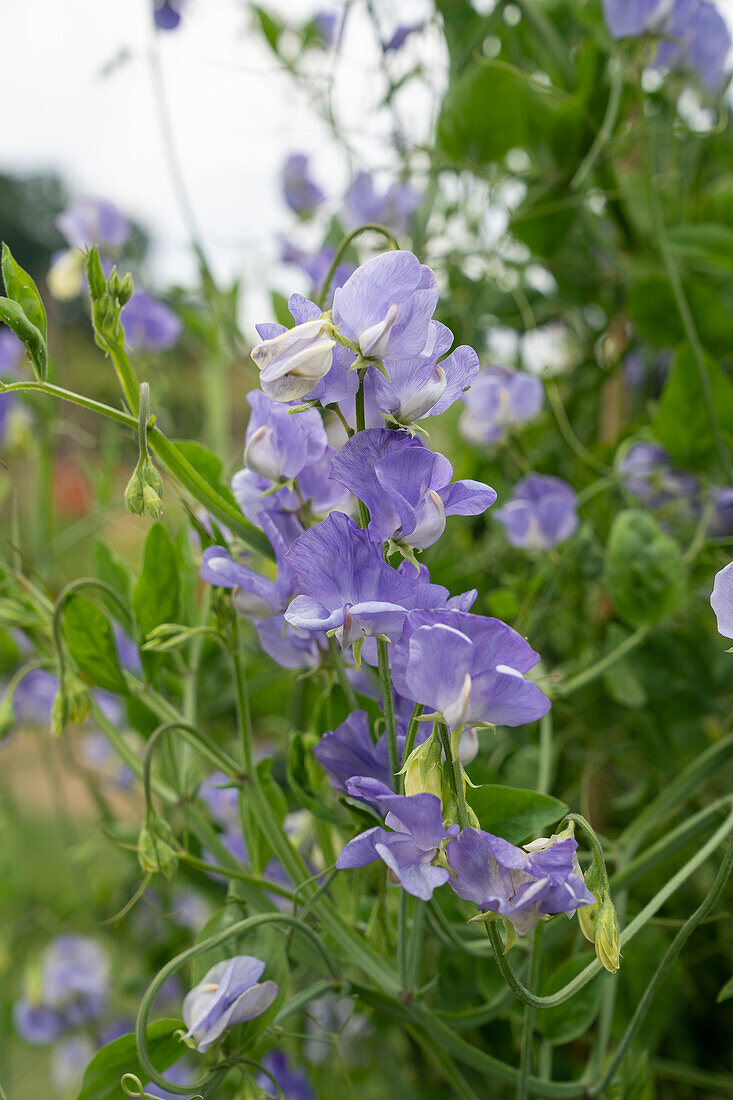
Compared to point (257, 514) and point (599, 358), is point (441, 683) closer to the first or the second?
point (257, 514)

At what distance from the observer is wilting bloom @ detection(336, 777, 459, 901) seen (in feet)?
0.77

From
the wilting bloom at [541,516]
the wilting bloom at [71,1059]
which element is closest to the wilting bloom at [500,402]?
the wilting bloom at [541,516]

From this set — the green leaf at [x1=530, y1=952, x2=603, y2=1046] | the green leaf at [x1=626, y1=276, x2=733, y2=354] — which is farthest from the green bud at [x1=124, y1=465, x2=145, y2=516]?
the green leaf at [x1=626, y1=276, x2=733, y2=354]

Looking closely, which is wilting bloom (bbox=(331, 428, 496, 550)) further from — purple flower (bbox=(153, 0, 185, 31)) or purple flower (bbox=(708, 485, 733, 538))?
purple flower (bbox=(153, 0, 185, 31))

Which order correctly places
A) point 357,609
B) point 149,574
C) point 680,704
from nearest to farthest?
1. point 357,609
2. point 149,574
3. point 680,704

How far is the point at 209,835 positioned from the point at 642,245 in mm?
491

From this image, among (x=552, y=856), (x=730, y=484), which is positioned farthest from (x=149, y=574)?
(x=730, y=484)

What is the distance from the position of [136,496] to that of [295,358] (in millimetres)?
76

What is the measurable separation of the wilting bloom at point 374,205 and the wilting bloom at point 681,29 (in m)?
0.20

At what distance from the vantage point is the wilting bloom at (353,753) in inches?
11.5

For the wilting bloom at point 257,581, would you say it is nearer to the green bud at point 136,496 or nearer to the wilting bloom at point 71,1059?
the green bud at point 136,496

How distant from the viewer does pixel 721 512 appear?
1.77 ft

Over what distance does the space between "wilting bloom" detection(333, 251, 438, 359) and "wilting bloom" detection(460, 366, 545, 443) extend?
293mm

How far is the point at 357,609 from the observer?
0.78 feet
